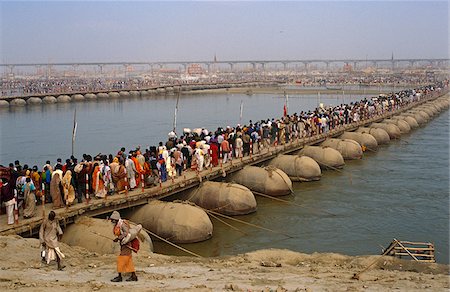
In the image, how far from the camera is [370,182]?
959 inches

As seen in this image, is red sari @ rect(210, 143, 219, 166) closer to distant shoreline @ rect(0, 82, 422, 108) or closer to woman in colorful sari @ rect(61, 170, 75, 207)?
woman in colorful sari @ rect(61, 170, 75, 207)

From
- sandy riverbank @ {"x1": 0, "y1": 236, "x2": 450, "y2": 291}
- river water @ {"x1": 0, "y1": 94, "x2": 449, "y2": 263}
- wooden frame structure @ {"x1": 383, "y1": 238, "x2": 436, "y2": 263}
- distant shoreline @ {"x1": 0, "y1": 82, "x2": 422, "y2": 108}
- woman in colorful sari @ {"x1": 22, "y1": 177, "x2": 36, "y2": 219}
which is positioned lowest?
river water @ {"x1": 0, "y1": 94, "x2": 449, "y2": 263}

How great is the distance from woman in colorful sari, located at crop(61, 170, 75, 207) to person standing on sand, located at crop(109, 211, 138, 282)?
19.5ft

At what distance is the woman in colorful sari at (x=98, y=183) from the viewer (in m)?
15.3

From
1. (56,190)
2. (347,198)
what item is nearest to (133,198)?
(56,190)

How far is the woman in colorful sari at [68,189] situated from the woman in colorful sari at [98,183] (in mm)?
855

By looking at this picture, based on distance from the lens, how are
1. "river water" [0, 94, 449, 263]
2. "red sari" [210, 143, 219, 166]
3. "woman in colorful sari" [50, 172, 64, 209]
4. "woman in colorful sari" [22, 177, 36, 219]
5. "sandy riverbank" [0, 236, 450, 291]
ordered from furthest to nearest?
"red sari" [210, 143, 219, 166] → "river water" [0, 94, 449, 263] → "woman in colorful sari" [50, 172, 64, 209] → "woman in colorful sari" [22, 177, 36, 219] → "sandy riverbank" [0, 236, 450, 291]

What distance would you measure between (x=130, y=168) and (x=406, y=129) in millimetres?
30322

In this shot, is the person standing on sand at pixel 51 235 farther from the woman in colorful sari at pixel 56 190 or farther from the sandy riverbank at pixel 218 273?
the woman in colorful sari at pixel 56 190

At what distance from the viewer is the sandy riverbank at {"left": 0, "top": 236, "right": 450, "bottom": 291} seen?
8820 millimetres

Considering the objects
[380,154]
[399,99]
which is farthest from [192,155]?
[399,99]

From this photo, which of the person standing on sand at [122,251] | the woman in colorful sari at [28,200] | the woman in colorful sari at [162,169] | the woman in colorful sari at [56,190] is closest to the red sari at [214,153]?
the woman in colorful sari at [162,169]

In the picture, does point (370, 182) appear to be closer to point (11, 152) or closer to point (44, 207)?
point (44, 207)

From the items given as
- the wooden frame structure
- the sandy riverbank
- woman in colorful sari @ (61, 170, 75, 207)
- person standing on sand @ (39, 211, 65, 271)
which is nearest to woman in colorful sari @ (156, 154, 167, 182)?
woman in colorful sari @ (61, 170, 75, 207)
